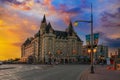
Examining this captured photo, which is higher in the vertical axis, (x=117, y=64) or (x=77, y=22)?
(x=77, y=22)

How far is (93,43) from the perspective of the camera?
4456 cm

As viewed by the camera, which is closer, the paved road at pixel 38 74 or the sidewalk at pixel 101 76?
the sidewalk at pixel 101 76

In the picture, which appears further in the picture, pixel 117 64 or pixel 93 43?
pixel 117 64

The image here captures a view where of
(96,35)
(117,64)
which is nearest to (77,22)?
(96,35)

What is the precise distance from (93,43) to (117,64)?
25.8 meters

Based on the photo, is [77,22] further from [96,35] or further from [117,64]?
[117,64]

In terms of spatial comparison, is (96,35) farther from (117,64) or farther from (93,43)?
(117,64)

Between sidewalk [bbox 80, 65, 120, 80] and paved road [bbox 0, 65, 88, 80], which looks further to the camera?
paved road [bbox 0, 65, 88, 80]

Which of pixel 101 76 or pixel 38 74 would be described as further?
pixel 38 74

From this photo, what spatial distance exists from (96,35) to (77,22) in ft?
11.1

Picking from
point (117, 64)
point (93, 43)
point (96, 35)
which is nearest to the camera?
point (96, 35)

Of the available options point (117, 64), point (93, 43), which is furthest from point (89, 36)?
point (117, 64)

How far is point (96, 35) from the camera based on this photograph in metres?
41.8

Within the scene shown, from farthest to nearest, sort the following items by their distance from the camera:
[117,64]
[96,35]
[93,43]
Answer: [117,64]
[93,43]
[96,35]
